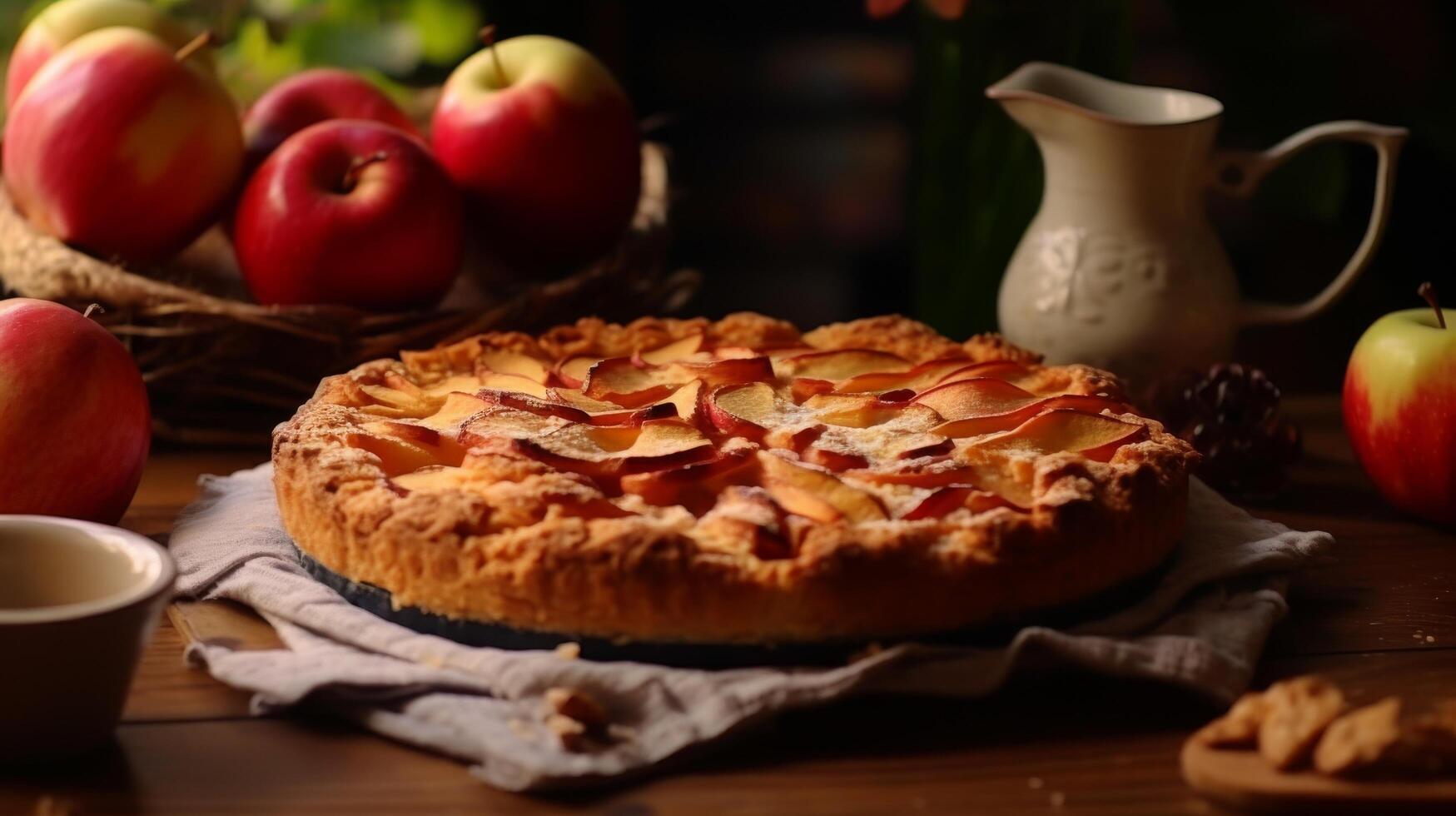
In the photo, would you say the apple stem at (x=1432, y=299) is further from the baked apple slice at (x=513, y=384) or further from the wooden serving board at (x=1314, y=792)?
the baked apple slice at (x=513, y=384)

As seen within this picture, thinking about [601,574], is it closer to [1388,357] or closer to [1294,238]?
[1388,357]

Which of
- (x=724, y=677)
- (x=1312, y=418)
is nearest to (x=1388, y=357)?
(x=1312, y=418)

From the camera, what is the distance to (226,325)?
69.4 inches

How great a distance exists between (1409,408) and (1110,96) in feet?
1.76

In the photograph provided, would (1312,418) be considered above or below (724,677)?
below

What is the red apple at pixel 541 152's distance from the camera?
1956mm

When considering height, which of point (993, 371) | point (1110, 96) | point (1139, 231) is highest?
point (1110, 96)

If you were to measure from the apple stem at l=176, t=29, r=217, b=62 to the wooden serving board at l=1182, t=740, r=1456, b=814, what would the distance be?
1447 mm

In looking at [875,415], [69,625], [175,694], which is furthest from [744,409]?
[69,625]

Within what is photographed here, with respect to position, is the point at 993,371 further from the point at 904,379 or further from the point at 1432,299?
the point at 1432,299

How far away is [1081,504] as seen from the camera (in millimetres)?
1187

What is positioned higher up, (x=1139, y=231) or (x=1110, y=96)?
(x=1110, y=96)

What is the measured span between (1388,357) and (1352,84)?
1362 millimetres

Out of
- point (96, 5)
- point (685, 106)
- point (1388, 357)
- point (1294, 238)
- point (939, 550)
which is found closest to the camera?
point (939, 550)
